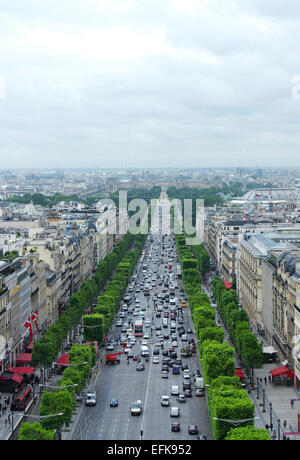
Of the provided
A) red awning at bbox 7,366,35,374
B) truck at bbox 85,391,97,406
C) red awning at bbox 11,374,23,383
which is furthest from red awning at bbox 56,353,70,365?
truck at bbox 85,391,97,406

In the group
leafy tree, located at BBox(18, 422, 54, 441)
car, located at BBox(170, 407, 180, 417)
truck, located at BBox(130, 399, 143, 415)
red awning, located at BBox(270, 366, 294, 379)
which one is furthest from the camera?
red awning, located at BBox(270, 366, 294, 379)

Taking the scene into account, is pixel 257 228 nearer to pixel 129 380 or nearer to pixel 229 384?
pixel 129 380

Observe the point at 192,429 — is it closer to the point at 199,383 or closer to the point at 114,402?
the point at 114,402

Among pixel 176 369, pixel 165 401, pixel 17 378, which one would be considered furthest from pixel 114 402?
pixel 176 369

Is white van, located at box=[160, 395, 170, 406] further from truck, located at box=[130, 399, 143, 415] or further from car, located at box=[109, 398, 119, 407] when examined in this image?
car, located at box=[109, 398, 119, 407]

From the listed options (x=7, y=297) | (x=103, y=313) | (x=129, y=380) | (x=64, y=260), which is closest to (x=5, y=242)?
(x=64, y=260)

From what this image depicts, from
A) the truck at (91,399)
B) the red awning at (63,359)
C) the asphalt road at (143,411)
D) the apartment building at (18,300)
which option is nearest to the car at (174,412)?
the asphalt road at (143,411)

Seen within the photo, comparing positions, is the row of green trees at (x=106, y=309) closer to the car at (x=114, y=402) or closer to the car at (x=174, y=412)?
the car at (x=114, y=402)
